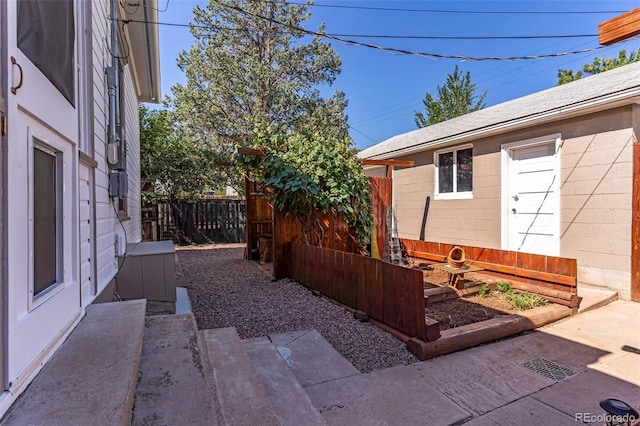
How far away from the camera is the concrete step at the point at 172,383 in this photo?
1.45 metres

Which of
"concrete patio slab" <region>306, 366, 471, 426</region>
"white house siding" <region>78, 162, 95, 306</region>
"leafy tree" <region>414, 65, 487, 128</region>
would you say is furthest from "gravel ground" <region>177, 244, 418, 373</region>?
"leafy tree" <region>414, 65, 487, 128</region>

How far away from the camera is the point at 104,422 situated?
1216mm

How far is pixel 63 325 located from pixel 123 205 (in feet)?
10.6

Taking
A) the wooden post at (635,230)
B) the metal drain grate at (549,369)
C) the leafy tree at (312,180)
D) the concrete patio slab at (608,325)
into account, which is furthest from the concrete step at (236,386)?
the wooden post at (635,230)

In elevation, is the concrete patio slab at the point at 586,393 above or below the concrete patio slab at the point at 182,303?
below

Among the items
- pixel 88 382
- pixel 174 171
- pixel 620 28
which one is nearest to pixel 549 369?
pixel 620 28

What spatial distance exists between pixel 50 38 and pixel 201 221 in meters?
10.5

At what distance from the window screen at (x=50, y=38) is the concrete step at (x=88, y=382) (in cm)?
143

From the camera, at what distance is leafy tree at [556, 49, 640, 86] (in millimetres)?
17277

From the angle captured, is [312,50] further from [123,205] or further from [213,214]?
[123,205]

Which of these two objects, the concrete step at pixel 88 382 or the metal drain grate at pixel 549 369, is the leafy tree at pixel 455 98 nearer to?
the metal drain grate at pixel 549 369

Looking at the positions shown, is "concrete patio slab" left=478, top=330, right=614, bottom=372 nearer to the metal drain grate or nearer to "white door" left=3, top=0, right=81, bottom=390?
the metal drain grate

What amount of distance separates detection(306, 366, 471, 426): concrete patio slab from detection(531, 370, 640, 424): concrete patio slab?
68 cm

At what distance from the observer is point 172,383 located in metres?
1.70
